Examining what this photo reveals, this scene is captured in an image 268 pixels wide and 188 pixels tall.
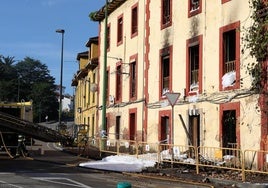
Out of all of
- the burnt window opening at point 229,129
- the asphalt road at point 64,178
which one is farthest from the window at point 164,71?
the asphalt road at point 64,178

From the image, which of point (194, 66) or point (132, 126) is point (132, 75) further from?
point (194, 66)

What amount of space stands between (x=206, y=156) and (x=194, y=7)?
7.47 metres

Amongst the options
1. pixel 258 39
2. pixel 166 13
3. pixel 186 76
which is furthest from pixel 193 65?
pixel 258 39

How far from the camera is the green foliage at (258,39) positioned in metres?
18.7

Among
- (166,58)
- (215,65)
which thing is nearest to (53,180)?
(215,65)

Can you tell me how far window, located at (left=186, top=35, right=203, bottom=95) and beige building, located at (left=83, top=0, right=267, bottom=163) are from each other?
44 millimetres

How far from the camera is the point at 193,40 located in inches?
930

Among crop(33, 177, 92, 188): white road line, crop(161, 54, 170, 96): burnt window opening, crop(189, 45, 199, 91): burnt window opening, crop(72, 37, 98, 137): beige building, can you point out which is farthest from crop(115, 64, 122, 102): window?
crop(33, 177, 92, 188): white road line

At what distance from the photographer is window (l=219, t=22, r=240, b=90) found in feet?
66.5

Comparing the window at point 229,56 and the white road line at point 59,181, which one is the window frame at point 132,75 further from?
the white road line at point 59,181

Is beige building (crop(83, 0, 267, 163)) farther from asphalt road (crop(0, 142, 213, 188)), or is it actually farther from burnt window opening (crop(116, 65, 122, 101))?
asphalt road (crop(0, 142, 213, 188))

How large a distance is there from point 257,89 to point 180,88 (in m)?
5.94

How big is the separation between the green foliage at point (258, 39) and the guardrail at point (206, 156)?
2569 mm

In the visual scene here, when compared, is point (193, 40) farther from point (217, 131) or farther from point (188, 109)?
point (217, 131)
